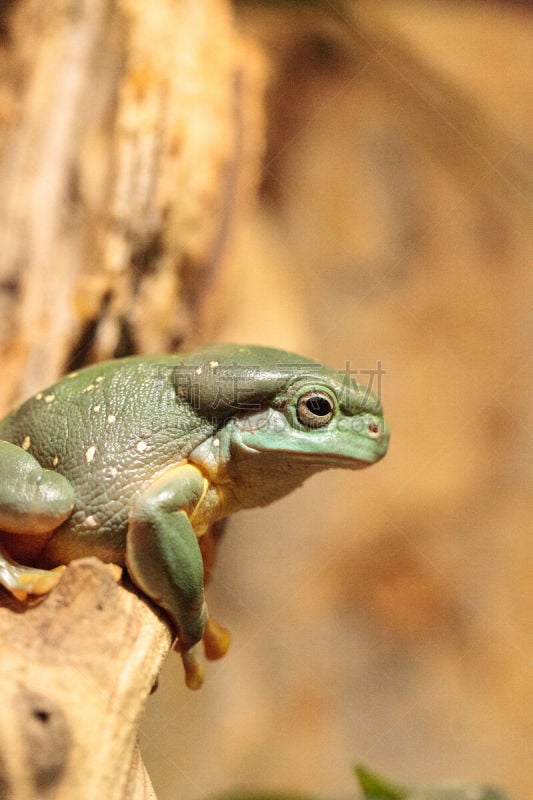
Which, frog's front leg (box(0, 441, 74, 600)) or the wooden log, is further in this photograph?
frog's front leg (box(0, 441, 74, 600))

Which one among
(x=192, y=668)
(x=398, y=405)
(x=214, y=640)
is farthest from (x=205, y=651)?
(x=398, y=405)

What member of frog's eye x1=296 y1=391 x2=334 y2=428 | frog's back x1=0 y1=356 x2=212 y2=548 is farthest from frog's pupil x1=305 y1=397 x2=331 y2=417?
frog's back x1=0 y1=356 x2=212 y2=548

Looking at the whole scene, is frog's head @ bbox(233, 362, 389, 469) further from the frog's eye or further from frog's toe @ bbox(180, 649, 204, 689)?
frog's toe @ bbox(180, 649, 204, 689)

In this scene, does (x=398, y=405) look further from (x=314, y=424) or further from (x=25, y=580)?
(x=25, y=580)

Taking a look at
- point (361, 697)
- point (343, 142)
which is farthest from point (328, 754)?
point (343, 142)

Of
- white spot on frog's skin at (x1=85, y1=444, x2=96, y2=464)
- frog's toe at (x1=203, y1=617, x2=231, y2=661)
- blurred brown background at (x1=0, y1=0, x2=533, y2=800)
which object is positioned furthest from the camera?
blurred brown background at (x1=0, y1=0, x2=533, y2=800)

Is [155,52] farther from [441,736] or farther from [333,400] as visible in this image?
[441,736]

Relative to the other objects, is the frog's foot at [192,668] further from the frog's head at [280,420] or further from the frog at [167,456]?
the frog's head at [280,420]

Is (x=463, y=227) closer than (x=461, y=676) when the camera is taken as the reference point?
No
